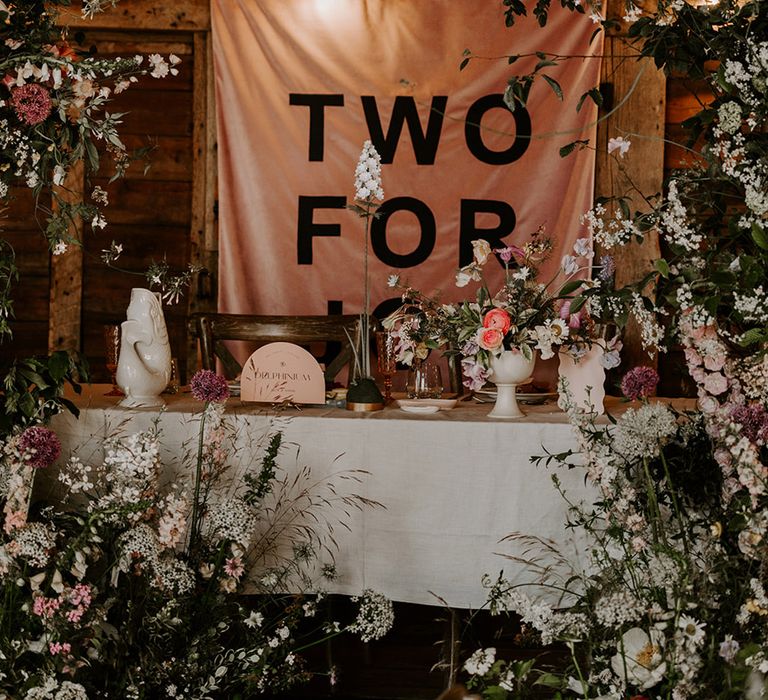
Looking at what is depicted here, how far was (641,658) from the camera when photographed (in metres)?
1.72

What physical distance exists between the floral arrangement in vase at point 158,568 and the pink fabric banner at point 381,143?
144 cm

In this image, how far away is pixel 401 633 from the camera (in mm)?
3121

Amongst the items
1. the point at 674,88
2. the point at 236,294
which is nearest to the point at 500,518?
the point at 236,294

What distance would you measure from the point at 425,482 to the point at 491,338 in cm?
39

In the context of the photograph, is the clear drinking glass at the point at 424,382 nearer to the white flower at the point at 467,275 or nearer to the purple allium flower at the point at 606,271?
the white flower at the point at 467,275

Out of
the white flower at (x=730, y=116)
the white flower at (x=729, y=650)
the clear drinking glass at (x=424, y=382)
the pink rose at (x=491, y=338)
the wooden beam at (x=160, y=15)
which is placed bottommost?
the white flower at (x=729, y=650)

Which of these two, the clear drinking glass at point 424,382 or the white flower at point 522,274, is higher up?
the white flower at point 522,274

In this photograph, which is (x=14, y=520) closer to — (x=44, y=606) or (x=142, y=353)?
(x=44, y=606)

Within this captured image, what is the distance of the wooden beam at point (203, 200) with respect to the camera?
12.6 ft

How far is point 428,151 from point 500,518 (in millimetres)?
1779

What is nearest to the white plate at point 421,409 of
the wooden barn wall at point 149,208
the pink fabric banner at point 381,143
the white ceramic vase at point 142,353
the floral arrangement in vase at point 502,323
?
the floral arrangement in vase at point 502,323

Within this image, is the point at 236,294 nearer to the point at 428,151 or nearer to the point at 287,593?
the point at 428,151

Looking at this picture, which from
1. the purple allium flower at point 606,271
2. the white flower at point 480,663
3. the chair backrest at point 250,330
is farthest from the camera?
the chair backrest at point 250,330

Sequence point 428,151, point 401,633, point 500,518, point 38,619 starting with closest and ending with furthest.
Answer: point 38,619
point 500,518
point 401,633
point 428,151
